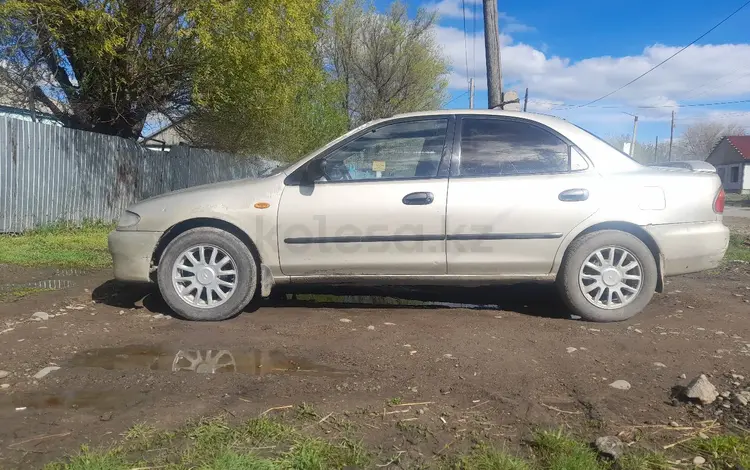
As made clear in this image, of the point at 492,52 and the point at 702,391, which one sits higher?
the point at 492,52

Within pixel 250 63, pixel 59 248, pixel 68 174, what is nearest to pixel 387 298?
pixel 59 248

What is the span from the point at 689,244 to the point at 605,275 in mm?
722

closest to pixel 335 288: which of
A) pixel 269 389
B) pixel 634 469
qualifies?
pixel 269 389

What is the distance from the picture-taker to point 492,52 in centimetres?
1265

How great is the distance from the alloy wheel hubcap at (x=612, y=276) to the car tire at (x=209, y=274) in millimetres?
2635

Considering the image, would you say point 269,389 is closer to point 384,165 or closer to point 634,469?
point 634,469

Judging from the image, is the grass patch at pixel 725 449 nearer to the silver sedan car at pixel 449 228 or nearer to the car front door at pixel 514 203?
the silver sedan car at pixel 449 228

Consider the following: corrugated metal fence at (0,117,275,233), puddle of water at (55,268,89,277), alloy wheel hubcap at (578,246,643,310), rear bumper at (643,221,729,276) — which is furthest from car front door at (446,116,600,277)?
corrugated metal fence at (0,117,275,233)

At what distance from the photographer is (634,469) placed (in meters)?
2.42

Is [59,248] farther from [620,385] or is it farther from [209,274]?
[620,385]

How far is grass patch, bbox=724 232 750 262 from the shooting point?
26.3 feet

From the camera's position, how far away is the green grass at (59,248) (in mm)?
7246

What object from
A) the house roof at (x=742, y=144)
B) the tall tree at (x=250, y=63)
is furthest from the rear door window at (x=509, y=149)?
the house roof at (x=742, y=144)

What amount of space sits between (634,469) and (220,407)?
1.96m
